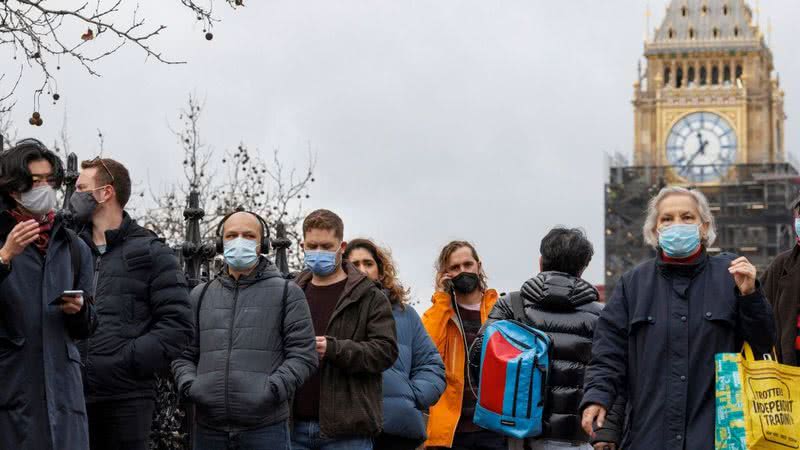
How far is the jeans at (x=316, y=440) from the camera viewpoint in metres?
9.05

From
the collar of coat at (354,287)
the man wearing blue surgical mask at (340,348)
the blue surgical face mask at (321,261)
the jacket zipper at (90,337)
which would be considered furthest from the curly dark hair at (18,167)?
the collar of coat at (354,287)

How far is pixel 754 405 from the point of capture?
7543mm

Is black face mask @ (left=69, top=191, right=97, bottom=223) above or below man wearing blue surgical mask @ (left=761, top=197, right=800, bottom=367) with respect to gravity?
above

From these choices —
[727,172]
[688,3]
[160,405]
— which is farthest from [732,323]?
[688,3]

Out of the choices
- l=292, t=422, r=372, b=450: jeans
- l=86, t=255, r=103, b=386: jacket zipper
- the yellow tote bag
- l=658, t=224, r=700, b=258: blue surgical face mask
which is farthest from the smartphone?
the yellow tote bag

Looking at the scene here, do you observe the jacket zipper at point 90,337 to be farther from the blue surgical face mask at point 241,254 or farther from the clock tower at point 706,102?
the clock tower at point 706,102

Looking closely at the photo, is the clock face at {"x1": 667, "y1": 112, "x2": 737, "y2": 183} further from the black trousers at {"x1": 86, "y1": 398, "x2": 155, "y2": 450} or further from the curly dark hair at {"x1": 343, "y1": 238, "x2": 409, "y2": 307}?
the black trousers at {"x1": 86, "y1": 398, "x2": 155, "y2": 450}

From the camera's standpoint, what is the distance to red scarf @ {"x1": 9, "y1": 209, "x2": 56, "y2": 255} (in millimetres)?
7371

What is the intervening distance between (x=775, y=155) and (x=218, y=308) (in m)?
121

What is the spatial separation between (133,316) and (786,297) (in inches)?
134

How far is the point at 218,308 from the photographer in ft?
28.3

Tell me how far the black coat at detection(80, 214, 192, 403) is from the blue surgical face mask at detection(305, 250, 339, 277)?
874 millimetres

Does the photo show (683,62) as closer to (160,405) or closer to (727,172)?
(727,172)

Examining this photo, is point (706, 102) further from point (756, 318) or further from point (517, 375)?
point (756, 318)
